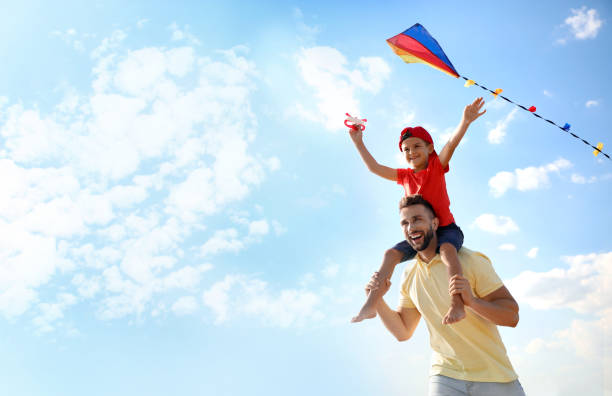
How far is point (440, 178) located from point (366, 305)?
1696 millimetres

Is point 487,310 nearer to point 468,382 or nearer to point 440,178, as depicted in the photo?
point 468,382

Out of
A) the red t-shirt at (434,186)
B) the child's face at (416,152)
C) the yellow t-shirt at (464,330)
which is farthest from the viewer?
the child's face at (416,152)

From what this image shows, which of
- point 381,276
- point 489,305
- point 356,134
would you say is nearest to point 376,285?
point 381,276

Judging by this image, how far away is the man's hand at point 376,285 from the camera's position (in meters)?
4.94

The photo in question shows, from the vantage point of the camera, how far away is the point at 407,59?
6.91 meters

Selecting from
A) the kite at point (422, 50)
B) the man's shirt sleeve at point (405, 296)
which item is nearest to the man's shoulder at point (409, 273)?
the man's shirt sleeve at point (405, 296)

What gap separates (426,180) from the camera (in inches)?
215

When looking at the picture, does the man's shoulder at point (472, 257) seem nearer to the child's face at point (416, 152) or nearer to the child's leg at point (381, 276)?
the child's leg at point (381, 276)

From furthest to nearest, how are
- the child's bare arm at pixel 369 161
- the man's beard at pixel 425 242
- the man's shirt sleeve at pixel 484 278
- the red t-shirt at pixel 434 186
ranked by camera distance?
the child's bare arm at pixel 369 161 → the red t-shirt at pixel 434 186 → the man's beard at pixel 425 242 → the man's shirt sleeve at pixel 484 278

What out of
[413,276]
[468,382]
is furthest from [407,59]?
[468,382]

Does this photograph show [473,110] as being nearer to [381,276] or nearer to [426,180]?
[426,180]

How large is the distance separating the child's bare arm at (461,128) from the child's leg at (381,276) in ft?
4.04

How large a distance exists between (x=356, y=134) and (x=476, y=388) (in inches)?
131

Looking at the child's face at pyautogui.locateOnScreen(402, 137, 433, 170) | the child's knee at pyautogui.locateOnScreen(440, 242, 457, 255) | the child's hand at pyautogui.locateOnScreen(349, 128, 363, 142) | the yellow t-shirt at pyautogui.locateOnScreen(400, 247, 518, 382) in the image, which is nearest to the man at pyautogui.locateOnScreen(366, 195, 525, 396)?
the yellow t-shirt at pyautogui.locateOnScreen(400, 247, 518, 382)
